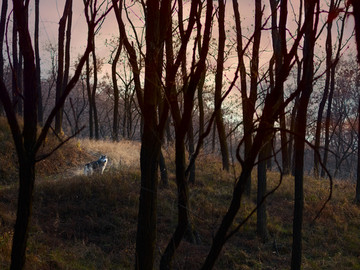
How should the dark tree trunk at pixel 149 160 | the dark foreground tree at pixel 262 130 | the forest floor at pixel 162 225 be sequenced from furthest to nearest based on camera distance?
the forest floor at pixel 162 225 → the dark tree trunk at pixel 149 160 → the dark foreground tree at pixel 262 130

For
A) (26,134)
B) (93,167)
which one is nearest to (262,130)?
(26,134)

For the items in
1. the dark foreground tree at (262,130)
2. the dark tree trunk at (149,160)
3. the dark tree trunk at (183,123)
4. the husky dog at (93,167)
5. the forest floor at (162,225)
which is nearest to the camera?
the dark foreground tree at (262,130)

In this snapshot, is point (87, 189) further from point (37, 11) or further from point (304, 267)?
point (37, 11)

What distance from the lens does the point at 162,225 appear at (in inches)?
306

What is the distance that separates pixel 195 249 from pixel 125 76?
2177cm

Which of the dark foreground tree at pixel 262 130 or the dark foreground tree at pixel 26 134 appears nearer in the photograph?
the dark foreground tree at pixel 262 130

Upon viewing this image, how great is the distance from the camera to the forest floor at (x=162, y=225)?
6.21 metres

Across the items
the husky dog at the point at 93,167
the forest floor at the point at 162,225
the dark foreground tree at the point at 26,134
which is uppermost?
the dark foreground tree at the point at 26,134

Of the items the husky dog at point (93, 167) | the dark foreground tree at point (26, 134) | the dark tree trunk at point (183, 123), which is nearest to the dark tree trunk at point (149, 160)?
the dark tree trunk at point (183, 123)

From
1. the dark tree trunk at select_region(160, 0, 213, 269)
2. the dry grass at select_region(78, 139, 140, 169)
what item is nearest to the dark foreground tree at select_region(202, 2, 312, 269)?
the dark tree trunk at select_region(160, 0, 213, 269)

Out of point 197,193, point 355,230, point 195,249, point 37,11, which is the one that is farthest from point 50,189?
point 37,11

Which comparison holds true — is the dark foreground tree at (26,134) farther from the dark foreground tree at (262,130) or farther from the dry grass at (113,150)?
the dry grass at (113,150)

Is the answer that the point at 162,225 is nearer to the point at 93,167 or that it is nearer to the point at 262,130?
the point at 93,167

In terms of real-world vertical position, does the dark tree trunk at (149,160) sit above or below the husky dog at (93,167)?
above
